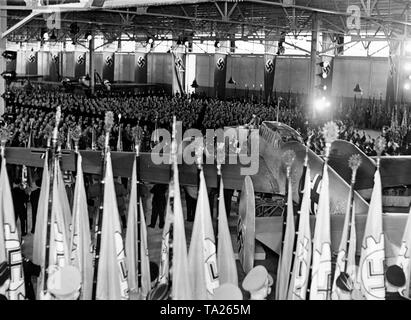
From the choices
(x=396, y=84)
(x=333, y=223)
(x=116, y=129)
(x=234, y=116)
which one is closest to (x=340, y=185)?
(x=333, y=223)

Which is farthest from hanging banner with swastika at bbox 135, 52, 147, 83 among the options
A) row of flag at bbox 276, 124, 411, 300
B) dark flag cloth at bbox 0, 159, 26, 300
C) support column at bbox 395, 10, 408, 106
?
row of flag at bbox 276, 124, 411, 300

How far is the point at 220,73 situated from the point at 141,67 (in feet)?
27.7

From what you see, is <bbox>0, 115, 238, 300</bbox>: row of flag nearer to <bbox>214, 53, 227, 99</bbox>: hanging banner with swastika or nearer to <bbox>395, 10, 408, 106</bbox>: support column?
<bbox>395, 10, 408, 106</bbox>: support column

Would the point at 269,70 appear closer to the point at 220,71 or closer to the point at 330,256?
the point at 220,71

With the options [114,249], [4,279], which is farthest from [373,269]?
[4,279]

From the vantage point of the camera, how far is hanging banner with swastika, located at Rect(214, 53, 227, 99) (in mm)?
43844

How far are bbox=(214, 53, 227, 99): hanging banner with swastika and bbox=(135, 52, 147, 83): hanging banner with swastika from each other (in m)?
7.83

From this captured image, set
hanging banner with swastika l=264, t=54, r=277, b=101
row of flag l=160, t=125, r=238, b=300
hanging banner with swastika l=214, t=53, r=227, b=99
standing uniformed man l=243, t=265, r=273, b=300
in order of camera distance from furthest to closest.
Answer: hanging banner with swastika l=214, t=53, r=227, b=99 → hanging banner with swastika l=264, t=54, r=277, b=101 → row of flag l=160, t=125, r=238, b=300 → standing uniformed man l=243, t=265, r=273, b=300

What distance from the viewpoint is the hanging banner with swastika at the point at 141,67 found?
49031 mm

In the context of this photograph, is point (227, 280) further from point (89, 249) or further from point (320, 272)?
point (89, 249)


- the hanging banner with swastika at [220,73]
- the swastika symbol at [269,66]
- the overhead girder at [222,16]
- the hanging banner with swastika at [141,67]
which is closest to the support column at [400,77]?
the overhead girder at [222,16]

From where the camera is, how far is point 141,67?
4912 centimetres

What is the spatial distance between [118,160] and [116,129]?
5.76 m

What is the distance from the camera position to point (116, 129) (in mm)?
17953
